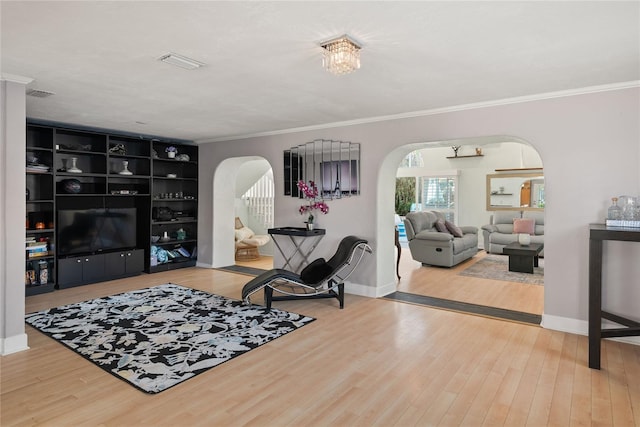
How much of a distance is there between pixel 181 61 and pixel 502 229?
816 cm

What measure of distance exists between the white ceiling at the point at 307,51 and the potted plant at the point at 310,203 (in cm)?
143

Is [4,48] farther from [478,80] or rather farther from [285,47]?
[478,80]

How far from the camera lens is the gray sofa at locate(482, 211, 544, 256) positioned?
8617 mm

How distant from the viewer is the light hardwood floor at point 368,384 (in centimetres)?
237

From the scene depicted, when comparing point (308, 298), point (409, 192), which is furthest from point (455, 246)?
point (409, 192)

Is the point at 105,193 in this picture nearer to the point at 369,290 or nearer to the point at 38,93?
the point at 38,93

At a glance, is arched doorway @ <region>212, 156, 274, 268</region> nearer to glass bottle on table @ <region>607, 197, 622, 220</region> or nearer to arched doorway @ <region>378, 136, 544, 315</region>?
arched doorway @ <region>378, 136, 544, 315</region>

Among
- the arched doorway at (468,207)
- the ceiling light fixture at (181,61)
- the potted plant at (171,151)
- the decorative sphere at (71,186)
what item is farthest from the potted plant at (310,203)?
the decorative sphere at (71,186)

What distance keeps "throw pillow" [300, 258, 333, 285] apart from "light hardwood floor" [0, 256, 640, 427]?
0.81 m

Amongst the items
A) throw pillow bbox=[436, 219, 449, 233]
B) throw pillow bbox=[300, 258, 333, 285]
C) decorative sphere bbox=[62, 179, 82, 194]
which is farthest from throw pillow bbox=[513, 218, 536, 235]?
decorative sphere bbox=[62, 179, 82, 194]

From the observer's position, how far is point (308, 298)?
4895 mm

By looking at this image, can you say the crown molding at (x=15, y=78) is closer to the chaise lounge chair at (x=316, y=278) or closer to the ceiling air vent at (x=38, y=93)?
the ceiling air vent at (x=38, y=93)

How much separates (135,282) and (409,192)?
8.23 m

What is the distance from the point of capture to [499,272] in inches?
267
